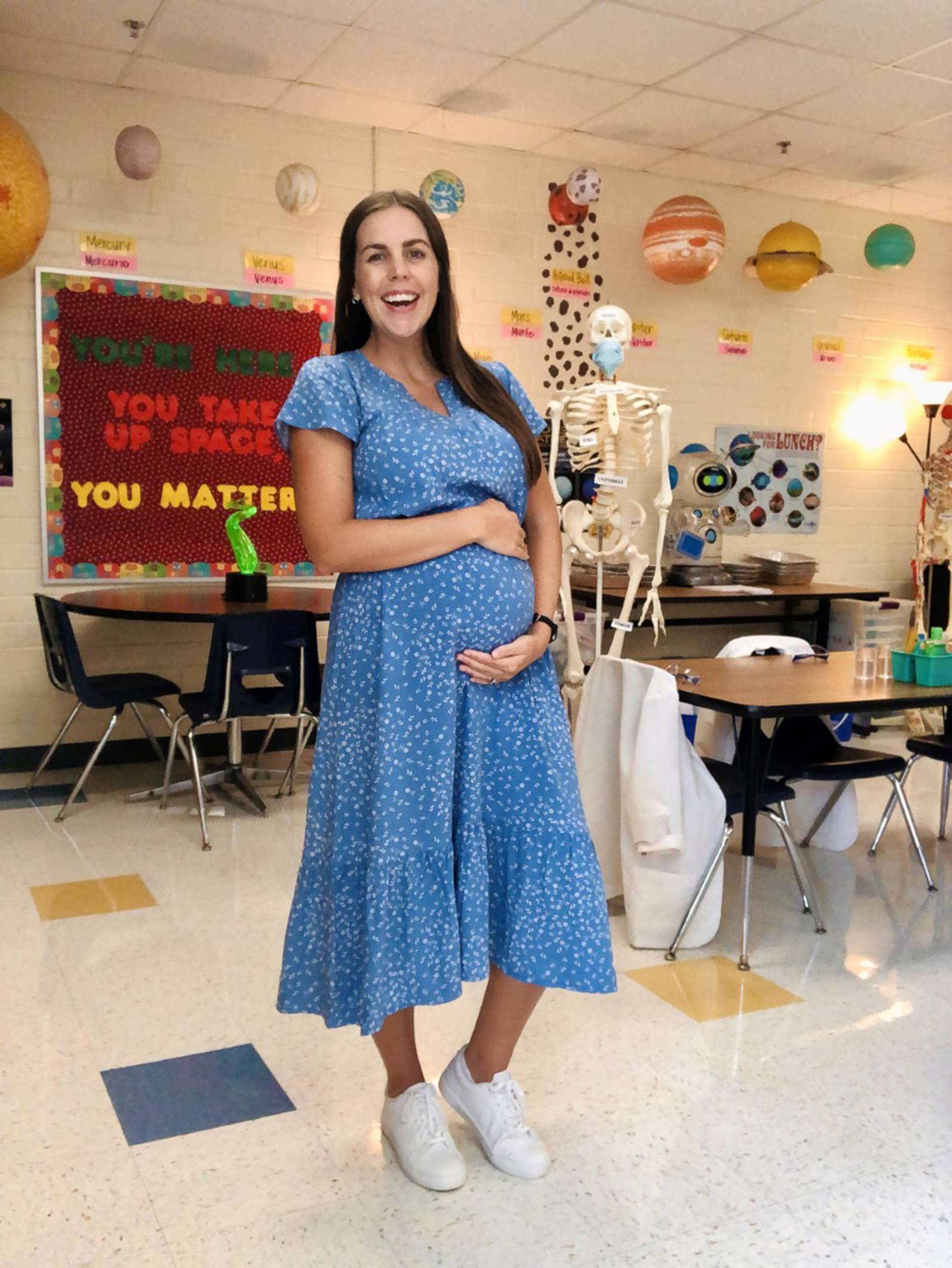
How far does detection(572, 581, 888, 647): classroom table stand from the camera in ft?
19.1

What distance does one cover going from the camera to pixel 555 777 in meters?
2.03

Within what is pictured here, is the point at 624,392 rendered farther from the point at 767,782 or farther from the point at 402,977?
the point at 402,977

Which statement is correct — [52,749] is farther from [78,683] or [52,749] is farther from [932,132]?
[932,132]

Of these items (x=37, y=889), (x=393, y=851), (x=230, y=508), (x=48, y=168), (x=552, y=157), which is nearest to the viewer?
(x=393, y=851)

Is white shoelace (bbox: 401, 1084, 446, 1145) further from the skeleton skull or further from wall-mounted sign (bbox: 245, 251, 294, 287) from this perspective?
wall-mounted sign (bbox: 245, 251, 294, 287)

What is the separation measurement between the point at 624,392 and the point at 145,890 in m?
2.19

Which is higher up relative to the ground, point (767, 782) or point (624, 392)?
point (624, 392)

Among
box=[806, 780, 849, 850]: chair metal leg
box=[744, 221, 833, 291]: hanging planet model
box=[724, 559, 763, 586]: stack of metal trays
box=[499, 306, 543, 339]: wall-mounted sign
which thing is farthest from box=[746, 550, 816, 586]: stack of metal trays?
box=[806, 780, 849, 850]: chair metal leg

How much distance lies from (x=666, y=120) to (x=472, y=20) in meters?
1.44

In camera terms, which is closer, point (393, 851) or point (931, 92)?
point (393, 851)

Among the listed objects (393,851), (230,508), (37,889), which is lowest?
(37,889)

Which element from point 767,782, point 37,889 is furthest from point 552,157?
point 37,889

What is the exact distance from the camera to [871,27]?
4293 millimetres

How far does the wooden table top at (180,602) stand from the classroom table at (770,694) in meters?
1.46
